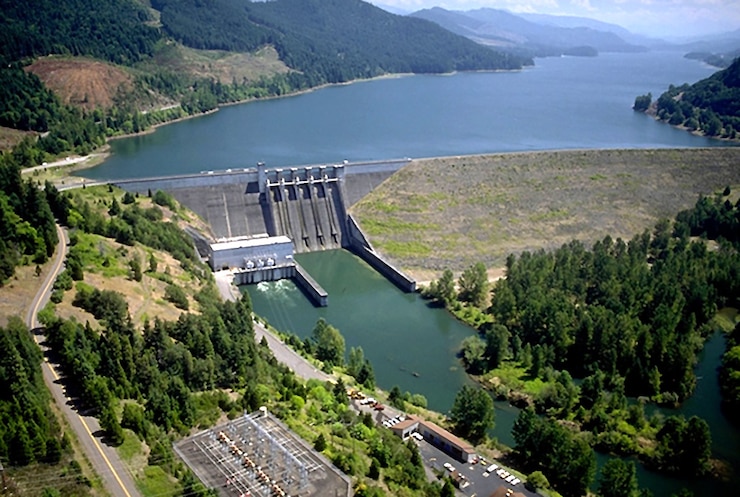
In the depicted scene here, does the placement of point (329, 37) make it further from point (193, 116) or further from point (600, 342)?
point (600, 342)

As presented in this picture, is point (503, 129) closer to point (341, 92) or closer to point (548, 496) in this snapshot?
point (341, 92)

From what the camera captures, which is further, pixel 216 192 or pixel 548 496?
pixel 216 192

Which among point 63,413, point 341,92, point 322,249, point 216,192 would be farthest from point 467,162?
point 341,92

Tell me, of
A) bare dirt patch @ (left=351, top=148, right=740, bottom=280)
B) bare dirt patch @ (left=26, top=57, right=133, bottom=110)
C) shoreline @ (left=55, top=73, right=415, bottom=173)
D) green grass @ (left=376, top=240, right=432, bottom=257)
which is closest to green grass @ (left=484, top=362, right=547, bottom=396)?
bare dirt patch @ (left=351, top=148, right=740, bottom=280)

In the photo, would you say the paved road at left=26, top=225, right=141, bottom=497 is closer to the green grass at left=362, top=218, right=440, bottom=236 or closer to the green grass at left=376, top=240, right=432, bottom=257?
the green grass at left=376, top=240, right=432, bottom=257

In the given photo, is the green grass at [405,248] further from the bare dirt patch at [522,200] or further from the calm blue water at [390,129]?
the calm blue water at [390,129]
